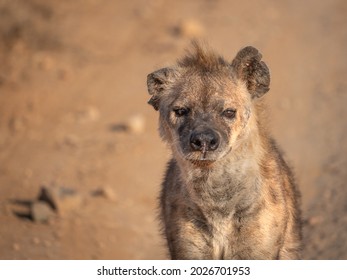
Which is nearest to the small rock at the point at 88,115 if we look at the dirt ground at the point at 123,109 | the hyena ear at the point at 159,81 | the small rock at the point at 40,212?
the dirt ground at the point at 123,109

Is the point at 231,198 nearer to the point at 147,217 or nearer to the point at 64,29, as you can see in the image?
the point at 147,217

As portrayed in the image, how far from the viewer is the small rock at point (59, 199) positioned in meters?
13.4

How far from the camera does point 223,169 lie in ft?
26.6

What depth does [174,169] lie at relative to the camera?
867cm

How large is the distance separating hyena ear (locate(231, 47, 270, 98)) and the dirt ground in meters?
3.43

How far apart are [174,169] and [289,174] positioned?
140cm

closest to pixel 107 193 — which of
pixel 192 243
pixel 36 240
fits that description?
pixel 36 240

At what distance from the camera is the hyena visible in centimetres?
807

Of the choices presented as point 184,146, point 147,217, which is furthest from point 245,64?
point 147,217

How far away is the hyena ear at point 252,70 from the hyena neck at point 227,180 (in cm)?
54

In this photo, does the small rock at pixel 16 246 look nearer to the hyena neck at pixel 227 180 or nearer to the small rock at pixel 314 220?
the small rock at pixel 314 220

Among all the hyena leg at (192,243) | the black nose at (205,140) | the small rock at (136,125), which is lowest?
the hyena leg at (192,243)

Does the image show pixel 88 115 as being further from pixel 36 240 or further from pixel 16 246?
pixel 16 246

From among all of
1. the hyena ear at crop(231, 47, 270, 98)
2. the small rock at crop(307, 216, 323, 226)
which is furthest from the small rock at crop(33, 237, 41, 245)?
the hyena ear at crop(231, 47, 270, 98)
